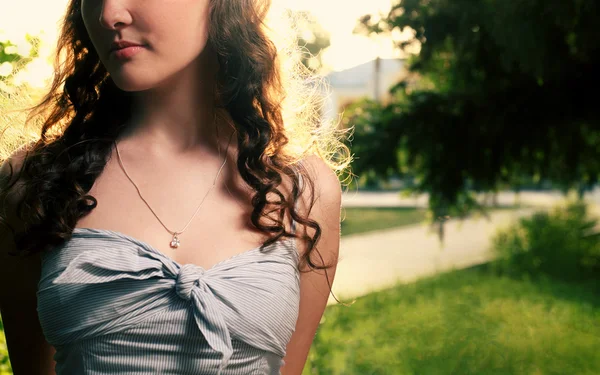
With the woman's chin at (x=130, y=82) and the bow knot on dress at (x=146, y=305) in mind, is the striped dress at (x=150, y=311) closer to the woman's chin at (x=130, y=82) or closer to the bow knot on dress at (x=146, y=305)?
the bow knot on dress at (x=146, y=305)

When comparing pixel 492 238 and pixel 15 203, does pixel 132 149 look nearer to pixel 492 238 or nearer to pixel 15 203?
pixel 15 203

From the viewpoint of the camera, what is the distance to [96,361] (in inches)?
50.1

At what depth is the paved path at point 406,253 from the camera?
35.7 feet

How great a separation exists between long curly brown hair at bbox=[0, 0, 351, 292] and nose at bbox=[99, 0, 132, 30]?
21 cm

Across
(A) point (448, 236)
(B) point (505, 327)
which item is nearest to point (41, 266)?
(B) point (505, 327)

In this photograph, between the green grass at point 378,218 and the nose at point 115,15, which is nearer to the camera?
the nose at point 115,15

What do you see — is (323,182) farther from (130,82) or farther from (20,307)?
(20,307)

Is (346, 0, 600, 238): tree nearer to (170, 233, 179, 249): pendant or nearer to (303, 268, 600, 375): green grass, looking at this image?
(303, 268, 600, 375): green grass

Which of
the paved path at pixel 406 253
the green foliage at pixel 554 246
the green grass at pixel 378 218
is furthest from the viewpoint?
the green grass at pixel 378 218

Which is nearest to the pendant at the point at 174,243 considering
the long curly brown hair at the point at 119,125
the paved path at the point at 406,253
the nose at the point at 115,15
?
the long curly brown hair at the point at 119,125

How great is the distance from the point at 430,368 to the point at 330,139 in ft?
16.3

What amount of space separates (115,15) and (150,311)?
54 cm

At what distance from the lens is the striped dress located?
1281 mm

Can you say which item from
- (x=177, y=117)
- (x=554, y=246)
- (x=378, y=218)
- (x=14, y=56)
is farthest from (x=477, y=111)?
(x=378, y=218)
